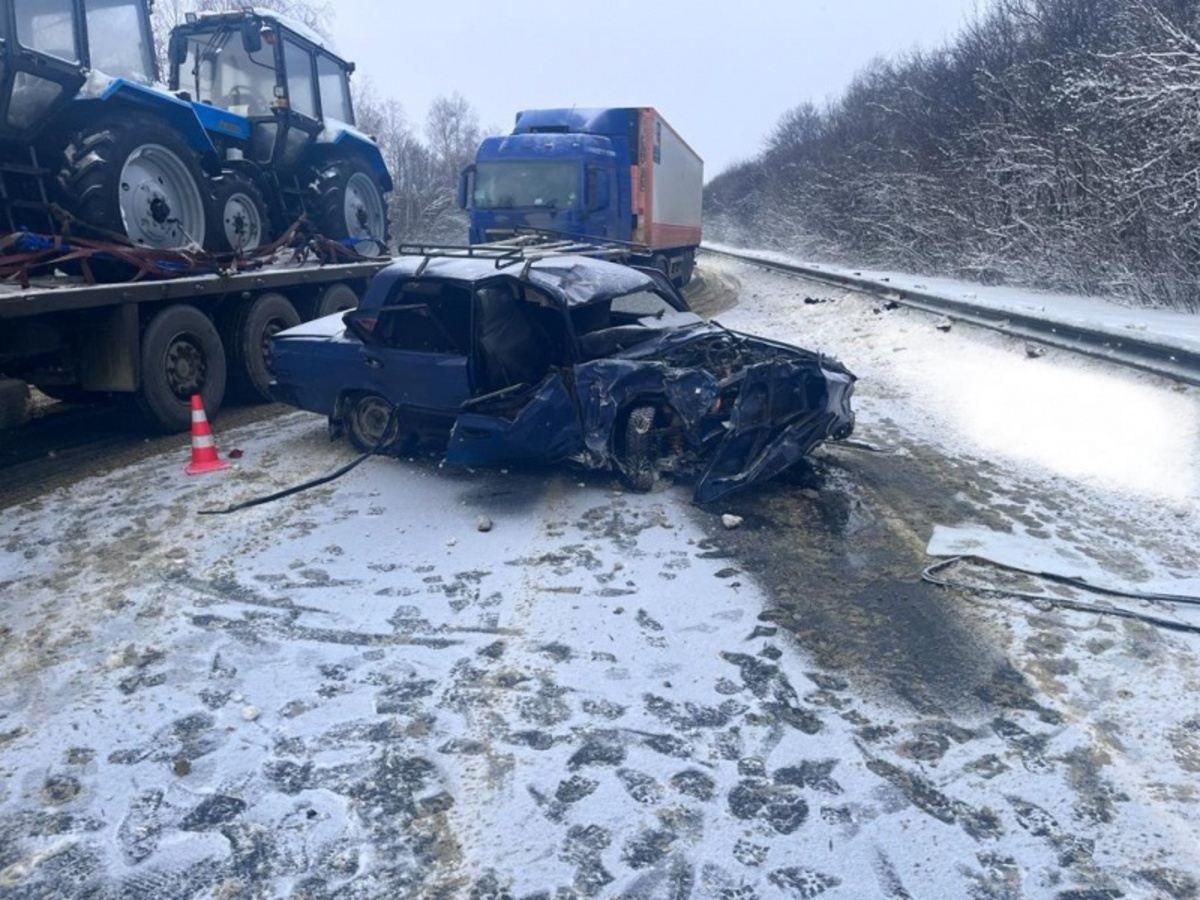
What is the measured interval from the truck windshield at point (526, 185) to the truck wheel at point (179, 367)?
23.5 ft

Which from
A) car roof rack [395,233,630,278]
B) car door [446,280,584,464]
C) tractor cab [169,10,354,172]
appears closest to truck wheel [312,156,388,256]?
tractor cab [169,10,354,172]

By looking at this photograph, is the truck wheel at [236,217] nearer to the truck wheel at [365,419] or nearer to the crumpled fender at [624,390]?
the truck wheel at [365,419]

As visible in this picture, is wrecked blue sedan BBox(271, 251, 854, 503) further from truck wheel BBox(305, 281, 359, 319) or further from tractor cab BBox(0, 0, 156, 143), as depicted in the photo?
truck wheel BBox(305, 281, 359, 319)

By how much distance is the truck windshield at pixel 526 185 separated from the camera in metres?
14.5

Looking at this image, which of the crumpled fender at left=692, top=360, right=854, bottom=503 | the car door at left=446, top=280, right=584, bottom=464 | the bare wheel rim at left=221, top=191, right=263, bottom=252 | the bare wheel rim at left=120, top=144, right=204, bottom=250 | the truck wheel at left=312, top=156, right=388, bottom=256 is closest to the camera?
the crumpled fender at left=692, top=360, right=854, bottom=503

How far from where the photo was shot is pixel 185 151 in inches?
331

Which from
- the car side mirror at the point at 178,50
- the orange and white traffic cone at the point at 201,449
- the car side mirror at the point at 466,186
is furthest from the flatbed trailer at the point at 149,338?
the car side mirror at the point at 466,186

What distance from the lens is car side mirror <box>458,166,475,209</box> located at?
14953 millimetres

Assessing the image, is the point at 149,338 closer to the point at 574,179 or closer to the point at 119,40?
the point at 119,40

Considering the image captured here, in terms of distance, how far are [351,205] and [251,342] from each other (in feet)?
13.3

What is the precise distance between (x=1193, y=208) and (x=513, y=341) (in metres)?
9.87

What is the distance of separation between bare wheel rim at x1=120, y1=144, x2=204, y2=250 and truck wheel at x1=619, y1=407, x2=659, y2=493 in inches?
182

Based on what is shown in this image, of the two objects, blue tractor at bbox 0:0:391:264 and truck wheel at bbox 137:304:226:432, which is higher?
blue tractor at bbox 0:0:391:264

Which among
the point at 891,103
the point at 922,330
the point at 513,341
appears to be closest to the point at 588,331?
the point at 513,341
